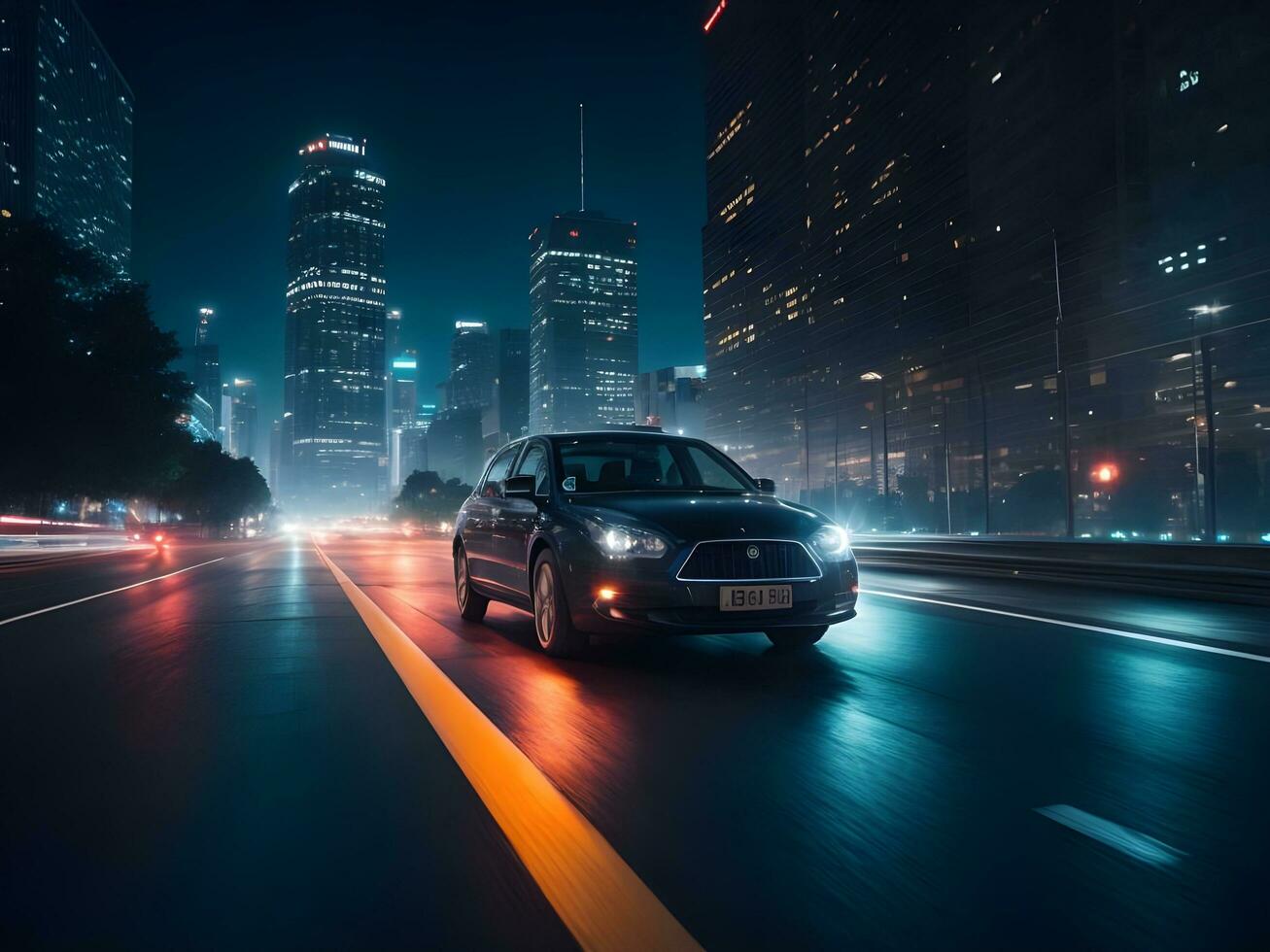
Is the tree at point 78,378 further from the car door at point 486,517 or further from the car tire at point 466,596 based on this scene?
the car door at point 486,517

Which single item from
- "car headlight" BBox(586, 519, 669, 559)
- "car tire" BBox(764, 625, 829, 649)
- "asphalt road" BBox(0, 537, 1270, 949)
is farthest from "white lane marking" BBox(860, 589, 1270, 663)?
"car headlight" BBox(586, 519, 669, 559)

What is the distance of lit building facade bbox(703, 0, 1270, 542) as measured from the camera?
23.5 m

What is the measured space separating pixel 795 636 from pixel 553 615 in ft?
5.90

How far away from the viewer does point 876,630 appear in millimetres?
7453

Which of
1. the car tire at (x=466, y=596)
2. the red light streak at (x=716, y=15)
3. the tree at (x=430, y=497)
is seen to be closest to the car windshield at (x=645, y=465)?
the car tire at (x=466, y=596)

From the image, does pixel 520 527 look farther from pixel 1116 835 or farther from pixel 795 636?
pixel 1116 835

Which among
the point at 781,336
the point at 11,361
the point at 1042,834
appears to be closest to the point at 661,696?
the point at 1042,834

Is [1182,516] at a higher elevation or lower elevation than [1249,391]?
lower

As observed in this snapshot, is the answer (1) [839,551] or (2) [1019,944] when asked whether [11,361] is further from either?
(2) [1019,944]

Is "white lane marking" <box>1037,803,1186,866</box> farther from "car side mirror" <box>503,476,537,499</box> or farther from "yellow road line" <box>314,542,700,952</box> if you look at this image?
"car side mirror" <box>503,476,537,499</box>

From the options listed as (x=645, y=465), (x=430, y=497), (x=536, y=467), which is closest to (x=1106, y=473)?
(x=645, y=465)

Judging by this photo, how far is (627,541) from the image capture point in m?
5.62

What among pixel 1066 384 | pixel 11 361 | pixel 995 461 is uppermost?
pixel 11 361

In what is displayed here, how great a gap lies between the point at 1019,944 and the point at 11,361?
3753cm
